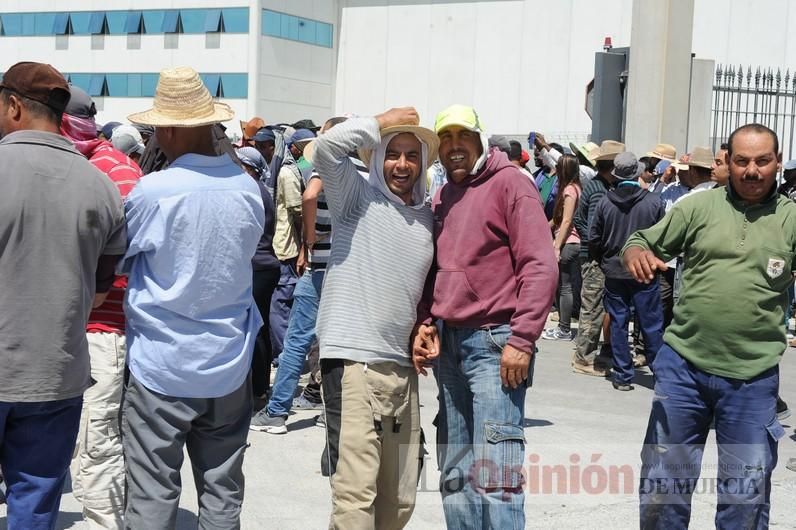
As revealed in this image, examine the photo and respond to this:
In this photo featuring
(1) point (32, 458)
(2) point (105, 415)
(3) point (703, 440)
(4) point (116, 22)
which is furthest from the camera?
(4) point (116, 22)

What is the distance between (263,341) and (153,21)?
45.5 meters

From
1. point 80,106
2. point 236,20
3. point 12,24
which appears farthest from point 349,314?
point 12,24

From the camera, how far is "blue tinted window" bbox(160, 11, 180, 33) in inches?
1919

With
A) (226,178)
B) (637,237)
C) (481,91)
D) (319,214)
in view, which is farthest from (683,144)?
(481,91)

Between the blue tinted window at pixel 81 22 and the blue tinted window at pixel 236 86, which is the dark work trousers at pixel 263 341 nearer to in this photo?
the blue tinted window at pixel 236 86

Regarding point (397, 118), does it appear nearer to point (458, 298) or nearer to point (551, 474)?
point (458, 298)

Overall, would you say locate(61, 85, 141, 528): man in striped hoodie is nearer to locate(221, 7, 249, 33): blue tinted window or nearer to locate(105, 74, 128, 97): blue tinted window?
locate(221, 7, 249, 33): blue tinted window

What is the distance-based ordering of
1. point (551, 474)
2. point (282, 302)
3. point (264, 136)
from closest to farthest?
point (551, 474), point (282, 302), point (264, 136)

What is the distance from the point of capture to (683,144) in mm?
17125

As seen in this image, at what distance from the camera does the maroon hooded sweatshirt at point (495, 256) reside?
4.23 metres

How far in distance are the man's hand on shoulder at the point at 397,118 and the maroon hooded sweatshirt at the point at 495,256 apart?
374mm

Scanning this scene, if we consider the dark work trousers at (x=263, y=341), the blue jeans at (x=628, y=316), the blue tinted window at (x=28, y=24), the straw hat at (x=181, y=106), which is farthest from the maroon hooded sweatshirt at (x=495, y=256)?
the blue tinted window at (x=28, y=24)

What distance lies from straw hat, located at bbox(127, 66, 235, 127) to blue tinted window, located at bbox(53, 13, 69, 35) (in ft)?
167

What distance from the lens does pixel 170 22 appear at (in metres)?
48.8
